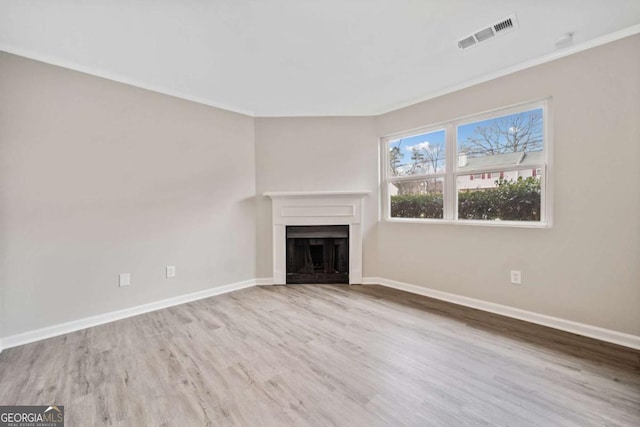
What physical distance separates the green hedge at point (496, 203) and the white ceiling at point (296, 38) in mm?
1168

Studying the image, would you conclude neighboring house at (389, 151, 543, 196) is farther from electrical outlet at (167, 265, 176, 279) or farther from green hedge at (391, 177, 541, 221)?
electrical outlet at (167, 265, 176, 279)

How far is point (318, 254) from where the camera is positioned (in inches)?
153

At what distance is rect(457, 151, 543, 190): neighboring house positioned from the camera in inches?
101

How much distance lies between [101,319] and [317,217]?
103 inches

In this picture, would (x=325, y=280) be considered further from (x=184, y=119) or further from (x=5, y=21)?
(x=5, y=21)

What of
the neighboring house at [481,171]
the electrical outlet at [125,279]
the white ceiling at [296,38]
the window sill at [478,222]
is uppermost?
the white ceiling at [296,38]

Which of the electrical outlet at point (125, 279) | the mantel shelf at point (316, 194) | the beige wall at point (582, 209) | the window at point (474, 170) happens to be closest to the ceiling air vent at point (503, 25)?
the beige wall at point (582, 209)

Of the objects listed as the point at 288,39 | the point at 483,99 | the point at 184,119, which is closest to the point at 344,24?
the point at 288,39

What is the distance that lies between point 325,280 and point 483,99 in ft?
9.60

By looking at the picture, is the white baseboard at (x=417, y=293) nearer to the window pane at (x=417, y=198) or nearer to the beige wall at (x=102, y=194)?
the beige wall at (x=102, y=194)

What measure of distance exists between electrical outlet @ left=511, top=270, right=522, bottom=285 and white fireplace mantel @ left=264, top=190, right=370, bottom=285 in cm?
176

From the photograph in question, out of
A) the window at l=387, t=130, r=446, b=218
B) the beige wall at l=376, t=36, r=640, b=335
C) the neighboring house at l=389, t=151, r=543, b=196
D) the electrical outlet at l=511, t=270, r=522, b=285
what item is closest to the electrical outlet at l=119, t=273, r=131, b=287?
the window at l=387, t=130, r=446, b=218

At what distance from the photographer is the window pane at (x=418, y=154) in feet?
10.8

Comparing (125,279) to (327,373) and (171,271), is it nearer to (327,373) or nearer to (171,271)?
(171,271)
